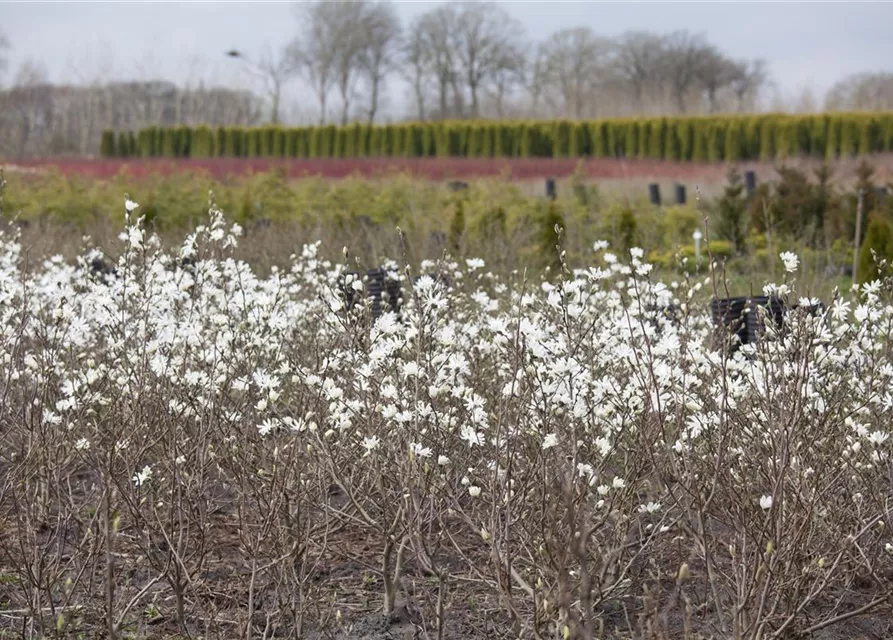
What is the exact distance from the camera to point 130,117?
197 ft

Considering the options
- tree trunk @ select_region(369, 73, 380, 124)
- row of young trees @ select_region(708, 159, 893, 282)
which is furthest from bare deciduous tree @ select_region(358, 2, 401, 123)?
row of young trees @ select_region(708, 159, 893, 282)

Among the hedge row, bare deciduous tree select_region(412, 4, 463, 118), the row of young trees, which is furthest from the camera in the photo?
bare deciduous tree select_region(412, 4, 463, 118)

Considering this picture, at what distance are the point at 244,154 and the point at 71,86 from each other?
30.2 meters

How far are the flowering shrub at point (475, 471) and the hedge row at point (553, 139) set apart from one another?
23.0 meters

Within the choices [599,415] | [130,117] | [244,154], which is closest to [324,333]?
[599,415]

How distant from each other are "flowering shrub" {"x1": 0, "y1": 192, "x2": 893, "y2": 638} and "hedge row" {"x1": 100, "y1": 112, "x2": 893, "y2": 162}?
2296 cm

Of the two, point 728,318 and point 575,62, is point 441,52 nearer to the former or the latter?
point 575,62

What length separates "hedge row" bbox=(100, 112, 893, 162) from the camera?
29.0m

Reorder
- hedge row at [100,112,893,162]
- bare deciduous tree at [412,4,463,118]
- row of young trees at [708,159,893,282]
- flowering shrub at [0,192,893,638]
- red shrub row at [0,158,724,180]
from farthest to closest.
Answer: bare deciduous tree at [412,4,463,118], hedge row at [100,112,893,162], red shrub row at [0,158,724,180], row of young trees at [708,159,893,282], flowering shrub at [0,192,893,638]

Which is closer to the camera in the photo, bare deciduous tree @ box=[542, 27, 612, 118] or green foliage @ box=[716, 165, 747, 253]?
green foliage @ box=[716, 165, 747, 253]

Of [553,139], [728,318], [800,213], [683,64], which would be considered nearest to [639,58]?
[683,64]

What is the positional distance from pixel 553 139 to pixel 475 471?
29802mm

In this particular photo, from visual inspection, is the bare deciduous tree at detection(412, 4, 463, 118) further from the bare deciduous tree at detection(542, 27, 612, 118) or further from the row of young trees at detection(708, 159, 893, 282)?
the row of young trees at detection(708, 159, 893, 282)

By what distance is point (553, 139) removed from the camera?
3291 cm
